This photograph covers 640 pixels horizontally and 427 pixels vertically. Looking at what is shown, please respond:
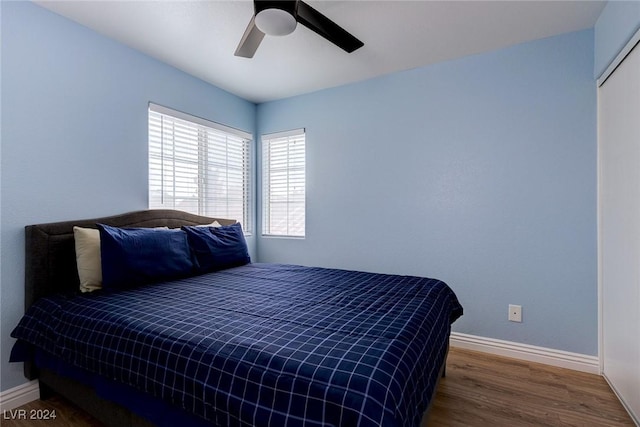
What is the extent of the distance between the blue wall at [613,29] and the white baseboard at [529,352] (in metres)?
2.02

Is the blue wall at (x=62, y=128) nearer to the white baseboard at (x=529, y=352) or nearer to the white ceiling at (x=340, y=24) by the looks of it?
the white ceiling at (x=340, y=24)

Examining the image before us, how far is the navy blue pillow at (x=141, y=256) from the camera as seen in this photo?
1967 mm

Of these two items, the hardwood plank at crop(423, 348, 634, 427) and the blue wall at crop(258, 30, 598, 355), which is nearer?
the hardwood plank at crop(423, 348, 634, 427)

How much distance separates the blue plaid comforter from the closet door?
38.3 inches

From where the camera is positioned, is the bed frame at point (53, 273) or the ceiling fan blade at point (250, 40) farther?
the ceiling fan blade at point (250, 40)

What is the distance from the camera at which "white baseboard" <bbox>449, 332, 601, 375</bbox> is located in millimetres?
2285

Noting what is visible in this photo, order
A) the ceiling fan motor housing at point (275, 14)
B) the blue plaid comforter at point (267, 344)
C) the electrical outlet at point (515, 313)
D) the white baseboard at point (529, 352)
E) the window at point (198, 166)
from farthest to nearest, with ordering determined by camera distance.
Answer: the window at point (198, 166) < the electrical outlet at point (515, 313) < the white baseboard at point (529, 352) < the ceiling fan motor housing at point (275, 14) < the blue plaid comforter at point (267, 344)

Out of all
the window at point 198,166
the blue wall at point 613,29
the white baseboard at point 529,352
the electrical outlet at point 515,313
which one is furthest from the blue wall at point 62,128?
the blue wall at point 613,29

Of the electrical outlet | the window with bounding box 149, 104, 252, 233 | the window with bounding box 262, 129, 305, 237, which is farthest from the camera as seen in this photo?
the window with bounding box 262, 129, 305, 237

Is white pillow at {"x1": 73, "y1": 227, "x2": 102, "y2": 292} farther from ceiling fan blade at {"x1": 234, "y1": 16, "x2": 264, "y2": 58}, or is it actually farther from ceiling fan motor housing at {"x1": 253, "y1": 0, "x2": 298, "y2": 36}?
ceiling fan motor housing at {"x1": 253, "y1": 0, "x2": 298, "y2": 36}

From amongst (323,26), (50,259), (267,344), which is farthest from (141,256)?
(323,26)

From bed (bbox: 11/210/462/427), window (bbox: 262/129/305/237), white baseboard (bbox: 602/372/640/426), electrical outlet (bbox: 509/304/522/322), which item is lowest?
white baseboard (bbox: 602/372/640/426)

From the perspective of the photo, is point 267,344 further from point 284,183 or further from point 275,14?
point 284,183

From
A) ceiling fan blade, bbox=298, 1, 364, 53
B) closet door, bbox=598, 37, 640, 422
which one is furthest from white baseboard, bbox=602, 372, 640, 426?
ceiling fan blade, bbox=298, 1, 364, 53
